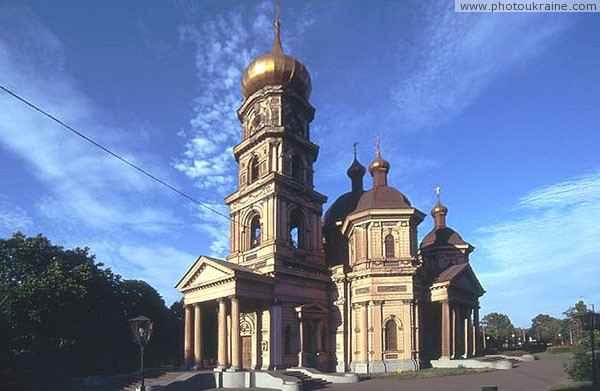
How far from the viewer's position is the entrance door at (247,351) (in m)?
34.2

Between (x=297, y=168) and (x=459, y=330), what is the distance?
1817 cm

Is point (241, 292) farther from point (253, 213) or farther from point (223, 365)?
A: point (253, 213)

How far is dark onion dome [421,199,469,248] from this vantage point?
157 ft

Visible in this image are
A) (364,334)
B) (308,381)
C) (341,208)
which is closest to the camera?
(308,381)

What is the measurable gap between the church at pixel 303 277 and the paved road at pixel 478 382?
5439 millimetres

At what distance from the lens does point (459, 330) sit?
126 feet

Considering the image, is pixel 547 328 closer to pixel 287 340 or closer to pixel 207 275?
pixel 287 340

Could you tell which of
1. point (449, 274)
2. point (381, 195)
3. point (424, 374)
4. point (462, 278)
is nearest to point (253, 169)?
point (381, 195)

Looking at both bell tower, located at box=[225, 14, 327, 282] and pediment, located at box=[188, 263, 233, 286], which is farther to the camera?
bell tower, located at box=[225, 14, 327, 282]

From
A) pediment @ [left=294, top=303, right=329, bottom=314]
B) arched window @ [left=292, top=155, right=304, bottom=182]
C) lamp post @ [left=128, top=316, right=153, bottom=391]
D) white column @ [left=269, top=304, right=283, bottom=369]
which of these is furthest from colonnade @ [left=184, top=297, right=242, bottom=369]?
arched window @ [left=292, top=155, right=304, bottom=182]

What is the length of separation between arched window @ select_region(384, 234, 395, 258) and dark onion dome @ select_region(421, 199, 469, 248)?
13.0 m

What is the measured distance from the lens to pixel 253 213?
123 ft

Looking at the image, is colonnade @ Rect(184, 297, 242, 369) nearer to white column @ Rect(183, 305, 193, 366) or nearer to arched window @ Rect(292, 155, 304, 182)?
white column @ Rect(183, 305, 193, 366)

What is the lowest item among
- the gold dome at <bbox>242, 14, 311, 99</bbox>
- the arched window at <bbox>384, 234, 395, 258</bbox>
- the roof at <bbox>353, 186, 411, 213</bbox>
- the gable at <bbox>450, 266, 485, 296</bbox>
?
the gable at <bbox>450, 266, 485, 296</bbox>
